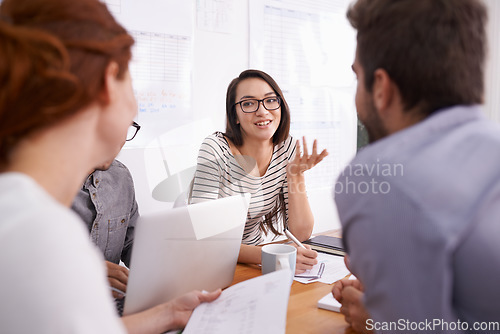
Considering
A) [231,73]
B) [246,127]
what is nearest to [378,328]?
[246,127]

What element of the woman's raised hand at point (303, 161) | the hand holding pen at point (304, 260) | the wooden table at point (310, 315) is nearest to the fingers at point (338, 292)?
the wooden table at point (310, 315)

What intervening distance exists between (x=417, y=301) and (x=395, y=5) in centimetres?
55

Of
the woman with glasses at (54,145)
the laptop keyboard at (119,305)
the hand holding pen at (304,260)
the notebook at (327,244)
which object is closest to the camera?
the woman with glasses at (54,145)

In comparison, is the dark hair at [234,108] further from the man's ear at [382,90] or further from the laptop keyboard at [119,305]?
the man's ear at [382,90]

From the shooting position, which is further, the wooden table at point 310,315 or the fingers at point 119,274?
the fingers at point 119,274

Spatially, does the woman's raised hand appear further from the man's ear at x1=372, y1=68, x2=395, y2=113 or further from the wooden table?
the man's ear at x1=372, y1=68, x2=395, y2=113

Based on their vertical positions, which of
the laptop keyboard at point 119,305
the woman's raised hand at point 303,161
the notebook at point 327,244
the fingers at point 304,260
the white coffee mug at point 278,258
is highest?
the woman's raised hand at point 303,161

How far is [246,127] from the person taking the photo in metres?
2.25

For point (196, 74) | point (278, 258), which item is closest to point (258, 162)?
point (196, 74)

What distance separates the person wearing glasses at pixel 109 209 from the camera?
1407 millimetres

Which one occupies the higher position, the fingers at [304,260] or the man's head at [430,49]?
the man's head at [430,49]

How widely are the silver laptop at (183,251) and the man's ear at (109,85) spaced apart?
1.21 ft

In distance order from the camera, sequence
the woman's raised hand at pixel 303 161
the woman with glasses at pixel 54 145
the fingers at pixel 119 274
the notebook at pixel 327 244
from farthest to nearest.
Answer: the woman's raised hand at pixel 303 161
the notebook at pixel 327 244
the fingers at pixel 119 274
the woman with glasses at pixel 54 145

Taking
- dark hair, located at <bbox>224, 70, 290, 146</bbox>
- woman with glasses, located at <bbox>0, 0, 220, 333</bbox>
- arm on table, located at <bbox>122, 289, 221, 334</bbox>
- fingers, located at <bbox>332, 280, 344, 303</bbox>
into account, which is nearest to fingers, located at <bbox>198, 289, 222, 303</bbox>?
arm on table, located at <bbox>122, 289, 221, 334</bbox>
